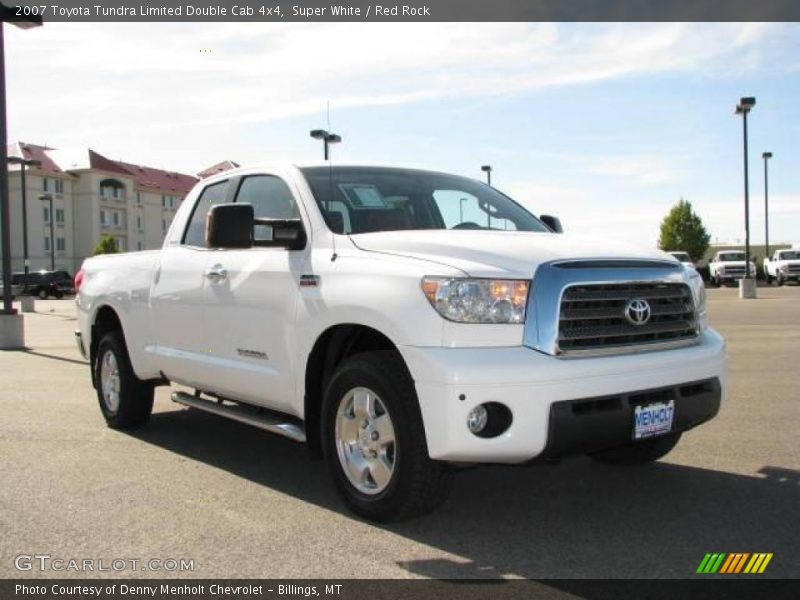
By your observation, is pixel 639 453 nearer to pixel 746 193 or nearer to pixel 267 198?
pixel 267 198

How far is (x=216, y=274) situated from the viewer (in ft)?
17.6

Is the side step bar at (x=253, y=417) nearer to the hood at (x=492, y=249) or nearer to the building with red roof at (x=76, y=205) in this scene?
the hood at (x=492, y=249)

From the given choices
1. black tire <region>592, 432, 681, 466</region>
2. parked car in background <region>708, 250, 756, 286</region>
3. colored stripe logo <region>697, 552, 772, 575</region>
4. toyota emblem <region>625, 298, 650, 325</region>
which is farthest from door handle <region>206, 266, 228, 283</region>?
parked car in background <region>708, 250, 756, 286</region>

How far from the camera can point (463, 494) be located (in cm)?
480

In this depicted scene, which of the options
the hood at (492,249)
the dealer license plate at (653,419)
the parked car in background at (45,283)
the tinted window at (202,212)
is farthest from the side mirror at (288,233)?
the parked car in background at (45,283)

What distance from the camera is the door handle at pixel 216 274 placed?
5297 mm

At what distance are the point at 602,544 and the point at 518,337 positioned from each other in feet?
3.51

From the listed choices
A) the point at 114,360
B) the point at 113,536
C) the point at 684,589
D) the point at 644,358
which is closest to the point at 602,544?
the point at 684,589

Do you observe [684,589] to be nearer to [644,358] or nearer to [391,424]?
[644,358]

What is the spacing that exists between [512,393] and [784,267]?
4054 centimetres

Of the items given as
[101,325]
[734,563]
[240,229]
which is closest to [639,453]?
[734,563]

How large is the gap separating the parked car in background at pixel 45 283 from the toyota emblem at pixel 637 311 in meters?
47.9

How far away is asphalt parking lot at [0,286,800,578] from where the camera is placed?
146 inches

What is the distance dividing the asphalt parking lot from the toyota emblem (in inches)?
40.9
